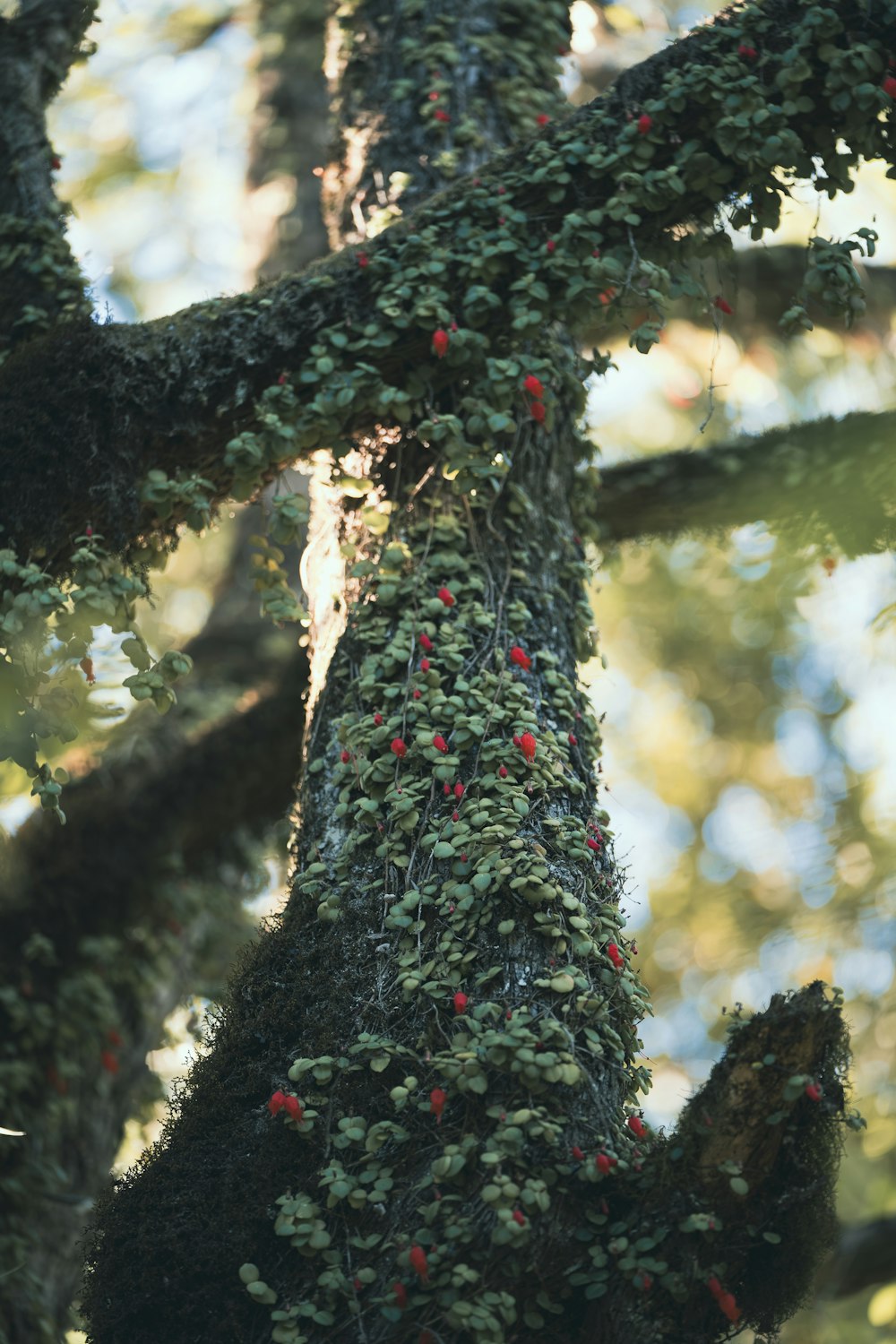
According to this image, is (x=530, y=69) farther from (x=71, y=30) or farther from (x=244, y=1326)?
(x=244, y=1326)

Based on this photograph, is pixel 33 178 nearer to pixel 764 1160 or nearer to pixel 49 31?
pixel 49 31

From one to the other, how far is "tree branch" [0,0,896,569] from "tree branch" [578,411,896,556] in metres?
1.06

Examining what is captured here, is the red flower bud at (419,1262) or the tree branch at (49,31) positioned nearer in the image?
the red flower bud at (419,1262)

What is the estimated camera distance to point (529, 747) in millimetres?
3426

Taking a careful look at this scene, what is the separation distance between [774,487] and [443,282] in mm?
2355

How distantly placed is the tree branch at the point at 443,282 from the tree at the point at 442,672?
0.01m

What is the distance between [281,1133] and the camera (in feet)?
9.98

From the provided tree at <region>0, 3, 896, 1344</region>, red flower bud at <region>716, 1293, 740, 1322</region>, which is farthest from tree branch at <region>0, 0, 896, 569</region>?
red flower bud at <region>716, 1293, 740, 1322</region>

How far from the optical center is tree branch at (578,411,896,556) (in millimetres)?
4750

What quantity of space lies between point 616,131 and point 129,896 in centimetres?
447

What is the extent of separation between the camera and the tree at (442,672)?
272 cm

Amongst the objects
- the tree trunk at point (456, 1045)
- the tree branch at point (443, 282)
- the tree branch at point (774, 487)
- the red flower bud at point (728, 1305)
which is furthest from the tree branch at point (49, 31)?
the red flower bud at point (728, 1305)

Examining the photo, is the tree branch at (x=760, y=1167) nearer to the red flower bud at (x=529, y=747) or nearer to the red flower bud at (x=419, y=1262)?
the red flower bud at (x=419, y=1262)

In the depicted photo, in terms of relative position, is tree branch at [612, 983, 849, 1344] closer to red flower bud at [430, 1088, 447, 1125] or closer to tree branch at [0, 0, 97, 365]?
red flower bud at [430, 1088, 447, 1125]
